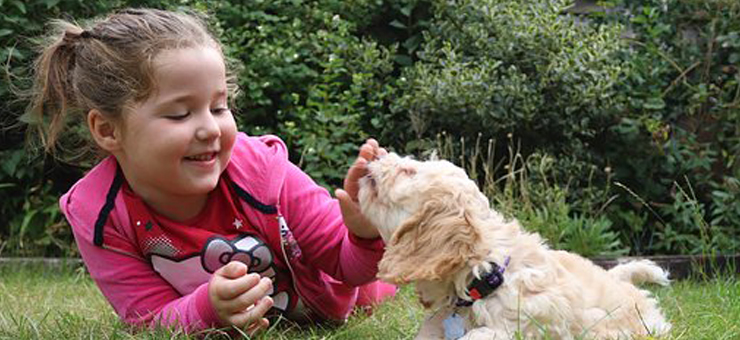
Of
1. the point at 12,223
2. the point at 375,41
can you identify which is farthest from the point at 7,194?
the point at 375,41

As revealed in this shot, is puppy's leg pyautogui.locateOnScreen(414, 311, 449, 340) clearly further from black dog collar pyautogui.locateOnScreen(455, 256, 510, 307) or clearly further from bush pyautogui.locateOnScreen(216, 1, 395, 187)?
bush pyautogui.locateOnScreen(216, 1, 395, 187)

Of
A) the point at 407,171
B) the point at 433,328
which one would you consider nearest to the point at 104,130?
the point at 407,171

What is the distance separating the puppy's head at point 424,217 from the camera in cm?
290

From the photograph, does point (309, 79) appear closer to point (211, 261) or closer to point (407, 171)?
point (211, 261)

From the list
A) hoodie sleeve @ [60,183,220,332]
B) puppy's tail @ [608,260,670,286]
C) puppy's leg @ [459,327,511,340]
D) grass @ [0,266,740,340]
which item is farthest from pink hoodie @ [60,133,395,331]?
puppy's tail @ [608,260,670,286]

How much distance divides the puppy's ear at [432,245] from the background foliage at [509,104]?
2.98 meters

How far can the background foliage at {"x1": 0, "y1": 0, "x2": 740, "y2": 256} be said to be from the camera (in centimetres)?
618

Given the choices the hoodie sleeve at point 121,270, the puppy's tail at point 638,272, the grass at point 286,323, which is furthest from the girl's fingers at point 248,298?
the puppy's tail at point 638,272

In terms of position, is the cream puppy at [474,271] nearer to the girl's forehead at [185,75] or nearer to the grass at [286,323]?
the grass at [286,323]

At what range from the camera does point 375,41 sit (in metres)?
6.88

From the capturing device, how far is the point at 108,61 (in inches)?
137

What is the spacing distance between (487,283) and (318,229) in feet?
3.25

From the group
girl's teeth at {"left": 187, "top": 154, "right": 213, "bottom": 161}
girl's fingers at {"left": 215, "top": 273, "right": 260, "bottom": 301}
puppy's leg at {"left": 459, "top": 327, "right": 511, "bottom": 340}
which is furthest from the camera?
girl's teeth at {"left": 187, "top": 154, "right": 213, "bottom": 161}

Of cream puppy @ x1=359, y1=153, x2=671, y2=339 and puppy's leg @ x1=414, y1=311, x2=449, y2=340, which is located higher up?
cream puppy @ x1=359, y1=153, x2=671, y2=339
